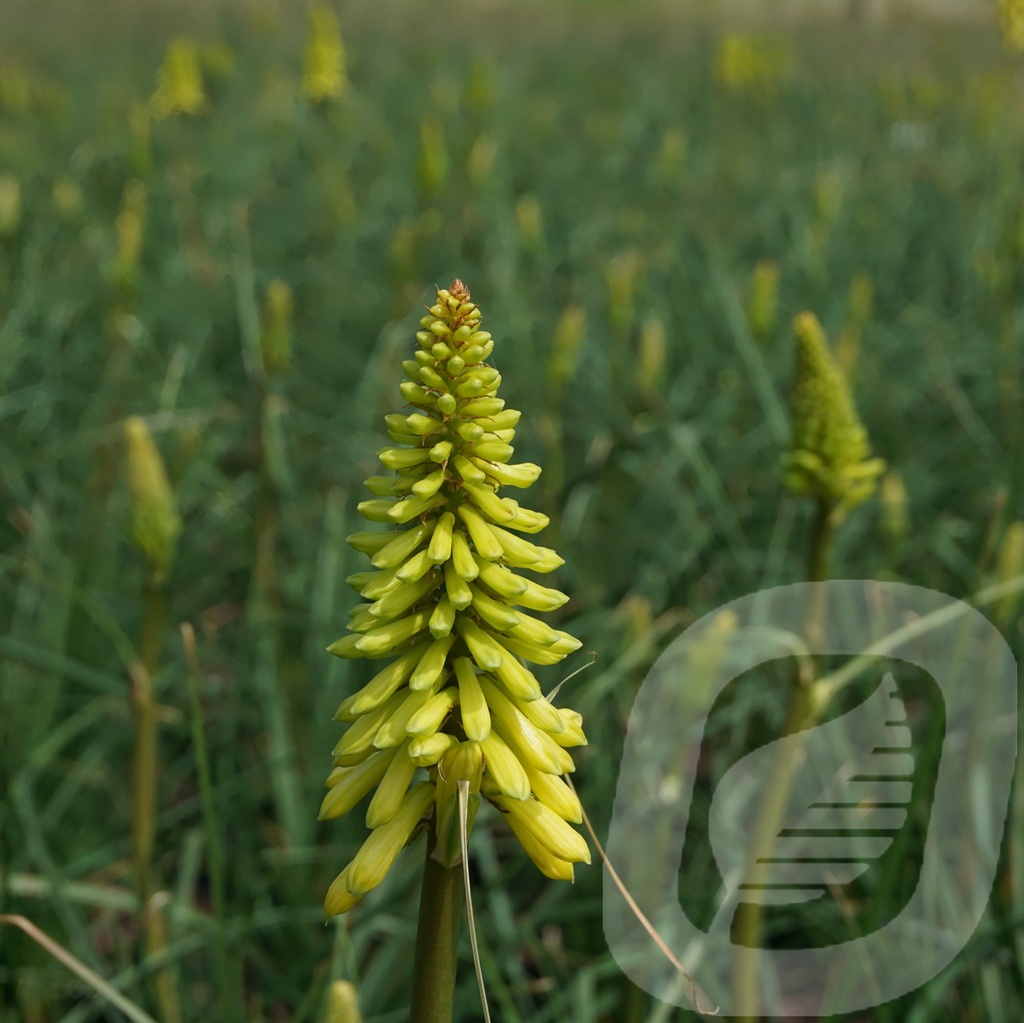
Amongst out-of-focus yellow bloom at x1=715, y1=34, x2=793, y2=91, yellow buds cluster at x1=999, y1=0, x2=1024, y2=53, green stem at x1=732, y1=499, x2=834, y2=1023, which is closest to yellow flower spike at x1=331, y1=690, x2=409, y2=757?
green stem at x1=732, y1=499, x2=834, y2=1023

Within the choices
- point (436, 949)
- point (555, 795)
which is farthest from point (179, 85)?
point (436, 949)

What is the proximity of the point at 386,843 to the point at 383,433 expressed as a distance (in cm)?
337

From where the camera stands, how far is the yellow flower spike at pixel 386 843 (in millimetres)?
1188

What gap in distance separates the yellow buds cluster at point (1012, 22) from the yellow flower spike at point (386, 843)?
14.1 feet

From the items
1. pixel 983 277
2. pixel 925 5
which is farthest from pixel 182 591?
pixel 925 5

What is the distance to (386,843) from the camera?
1214 mm

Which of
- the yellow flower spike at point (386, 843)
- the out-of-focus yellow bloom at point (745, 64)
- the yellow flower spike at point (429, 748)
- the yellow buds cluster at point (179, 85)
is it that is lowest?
the yellow flower spike at point (386, 843)

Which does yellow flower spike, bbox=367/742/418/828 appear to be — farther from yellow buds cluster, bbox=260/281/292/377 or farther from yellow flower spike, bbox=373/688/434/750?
yellow buds cluster, bbox=260/281/292/377

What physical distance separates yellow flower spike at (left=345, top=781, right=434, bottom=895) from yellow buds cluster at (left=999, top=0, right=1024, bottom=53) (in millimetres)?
4285

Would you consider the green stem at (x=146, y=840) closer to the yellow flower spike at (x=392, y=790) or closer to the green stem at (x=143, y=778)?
the green stem at (x=143, y=778)

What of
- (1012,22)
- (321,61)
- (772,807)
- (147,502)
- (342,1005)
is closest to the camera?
(342,1005)

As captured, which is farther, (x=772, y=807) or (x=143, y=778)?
(x=143, y=778)

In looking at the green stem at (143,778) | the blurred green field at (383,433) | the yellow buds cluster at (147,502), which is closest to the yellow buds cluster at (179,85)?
the blurred green field at (383,433)

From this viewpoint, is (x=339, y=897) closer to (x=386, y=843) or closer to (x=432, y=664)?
(x=386, y=843)
